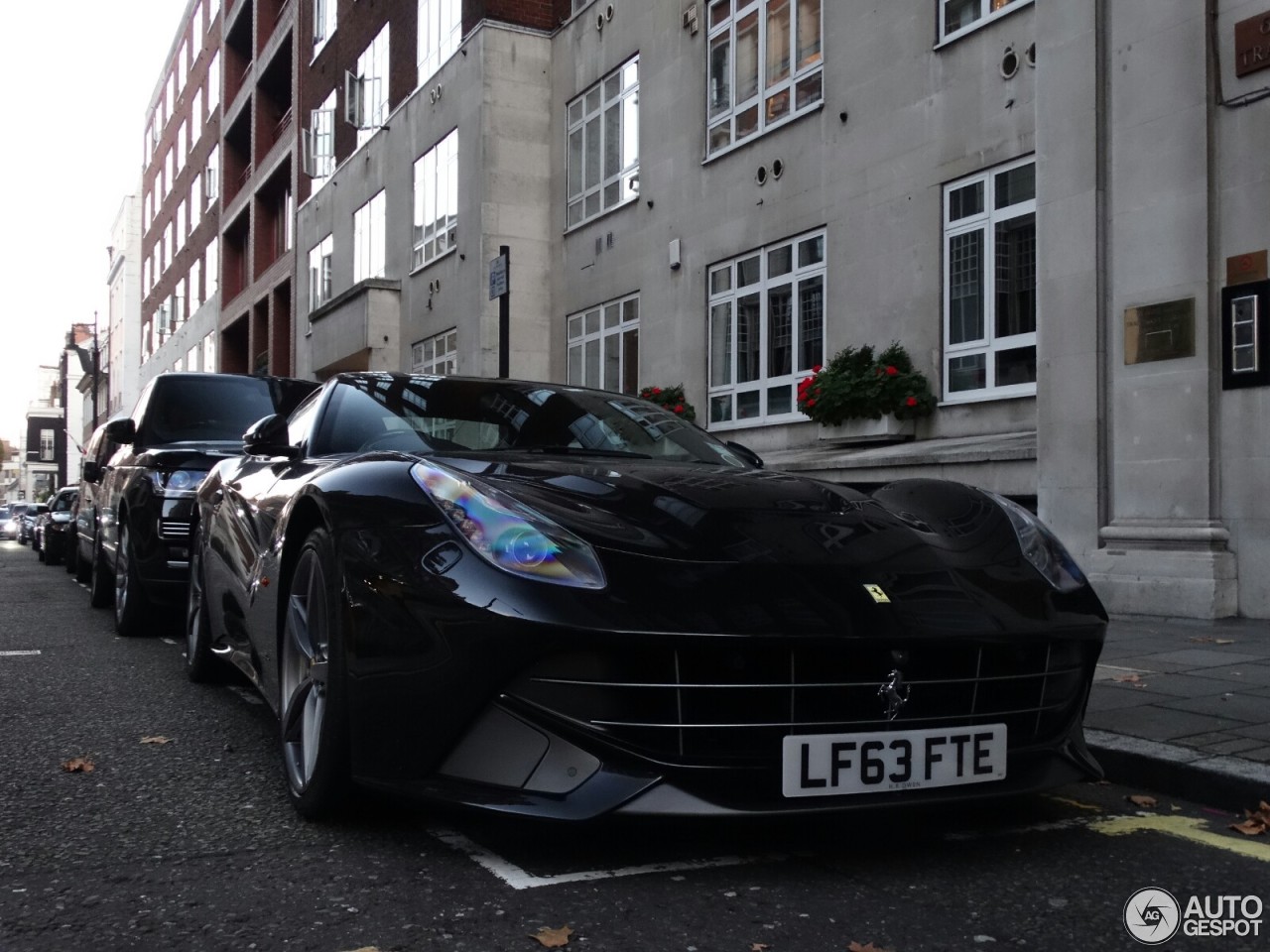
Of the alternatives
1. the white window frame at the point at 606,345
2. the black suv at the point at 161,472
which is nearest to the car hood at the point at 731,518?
the black suv at the point at 161,472

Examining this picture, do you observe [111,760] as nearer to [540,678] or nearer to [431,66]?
[540,678]

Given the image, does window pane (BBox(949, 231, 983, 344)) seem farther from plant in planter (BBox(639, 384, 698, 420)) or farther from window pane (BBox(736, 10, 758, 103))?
plant in planter (BBox(639, 384, 698, 420))

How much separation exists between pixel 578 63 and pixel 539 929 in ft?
59.7

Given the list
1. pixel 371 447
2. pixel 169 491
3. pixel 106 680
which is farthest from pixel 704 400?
pixel 371 447

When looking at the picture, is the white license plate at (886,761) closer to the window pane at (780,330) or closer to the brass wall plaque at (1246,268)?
the brass wall plaque at (1246,268)

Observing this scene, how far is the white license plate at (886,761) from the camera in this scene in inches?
111

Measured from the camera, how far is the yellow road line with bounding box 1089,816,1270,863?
3.28 meters

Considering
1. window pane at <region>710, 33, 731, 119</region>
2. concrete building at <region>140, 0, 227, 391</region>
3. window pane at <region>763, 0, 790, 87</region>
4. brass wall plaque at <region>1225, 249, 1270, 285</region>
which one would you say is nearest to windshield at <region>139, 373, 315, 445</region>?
brass wall plaque at <region>1225, 249, 1270, 285</region>

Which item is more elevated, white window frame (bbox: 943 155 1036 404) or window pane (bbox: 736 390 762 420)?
white window frame (bbox: 943 155 1036 404)

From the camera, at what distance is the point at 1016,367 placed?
36.0 feet

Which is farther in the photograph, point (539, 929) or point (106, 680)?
point (106, 680)

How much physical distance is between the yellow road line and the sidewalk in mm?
224

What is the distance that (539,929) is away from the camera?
8.43ft

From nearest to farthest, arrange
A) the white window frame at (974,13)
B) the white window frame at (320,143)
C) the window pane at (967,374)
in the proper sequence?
the white window frame at (974,13) → the window pane at (967,374) → the white window frame at (320,143)
